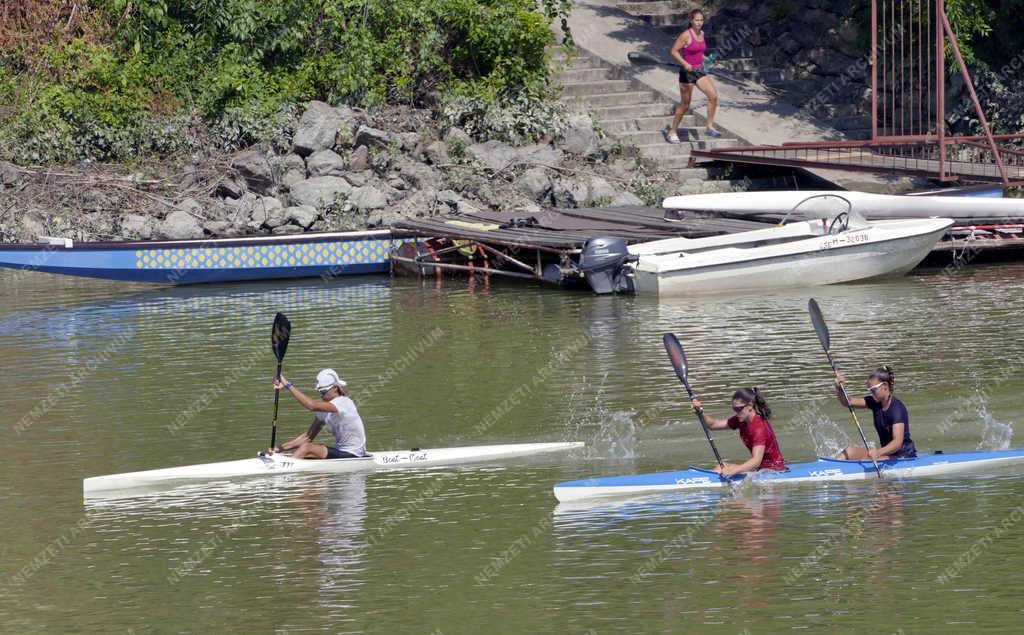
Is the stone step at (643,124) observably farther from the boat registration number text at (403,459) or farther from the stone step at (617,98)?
the boat registration number text at (403,459)

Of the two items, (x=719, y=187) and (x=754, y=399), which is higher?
(x=719, y=187)

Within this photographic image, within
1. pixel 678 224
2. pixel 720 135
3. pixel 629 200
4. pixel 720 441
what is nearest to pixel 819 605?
pixel 720 441

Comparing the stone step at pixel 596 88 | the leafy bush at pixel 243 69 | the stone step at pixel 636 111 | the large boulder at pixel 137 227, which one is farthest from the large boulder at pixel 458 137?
the large boulder at pixel 137 227

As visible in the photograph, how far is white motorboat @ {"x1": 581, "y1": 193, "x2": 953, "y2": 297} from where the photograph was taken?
2289 centimetres

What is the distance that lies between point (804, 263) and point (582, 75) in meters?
10.6

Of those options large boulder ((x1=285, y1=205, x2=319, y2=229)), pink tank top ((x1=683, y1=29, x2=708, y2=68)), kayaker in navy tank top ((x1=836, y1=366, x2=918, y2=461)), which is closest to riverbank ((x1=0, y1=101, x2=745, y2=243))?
large boulder ((x1=285, y1=205, x2=319, y2=229))

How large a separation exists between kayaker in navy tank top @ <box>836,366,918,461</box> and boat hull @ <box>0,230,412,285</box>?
1482 centimetres

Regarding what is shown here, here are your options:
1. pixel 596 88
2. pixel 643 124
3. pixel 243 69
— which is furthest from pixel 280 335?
pixel 596 88

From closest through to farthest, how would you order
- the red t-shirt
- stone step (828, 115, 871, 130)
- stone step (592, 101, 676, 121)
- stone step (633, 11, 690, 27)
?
the red t-shirt → stone step (592, 101, 676, 121) → stone step (828, 115, 871, 130) → stone step (633, 11, 690, 27)

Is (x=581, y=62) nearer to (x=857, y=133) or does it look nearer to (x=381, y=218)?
(x=857, y=133)

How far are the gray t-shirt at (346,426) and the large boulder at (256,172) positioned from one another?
1581 centimetres

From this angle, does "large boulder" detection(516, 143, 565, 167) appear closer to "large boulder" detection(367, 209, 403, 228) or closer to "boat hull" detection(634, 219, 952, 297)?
"large boulder" detection(367, 209, 403, 228)

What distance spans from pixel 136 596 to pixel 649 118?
22.2 metres

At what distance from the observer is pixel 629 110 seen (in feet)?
103
